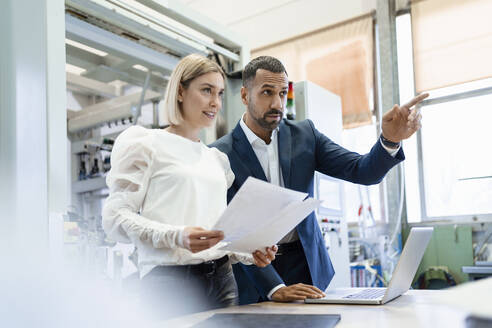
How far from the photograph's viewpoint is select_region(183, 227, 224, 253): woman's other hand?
1005 mm

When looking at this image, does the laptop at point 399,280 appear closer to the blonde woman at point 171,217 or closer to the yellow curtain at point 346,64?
the blonde woman at point 171,217

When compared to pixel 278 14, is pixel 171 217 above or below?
below

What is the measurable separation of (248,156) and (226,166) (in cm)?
15

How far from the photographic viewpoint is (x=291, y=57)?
5.09 metres

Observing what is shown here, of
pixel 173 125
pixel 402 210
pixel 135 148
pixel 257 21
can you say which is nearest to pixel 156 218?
pixel 135 148

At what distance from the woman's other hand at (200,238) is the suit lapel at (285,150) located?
2.19 ft

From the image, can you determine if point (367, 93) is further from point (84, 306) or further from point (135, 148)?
point (84, 306)

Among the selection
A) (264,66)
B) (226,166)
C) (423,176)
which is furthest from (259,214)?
(423,176)

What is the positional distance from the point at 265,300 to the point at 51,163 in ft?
2.61

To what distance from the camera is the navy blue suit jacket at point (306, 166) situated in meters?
1.55

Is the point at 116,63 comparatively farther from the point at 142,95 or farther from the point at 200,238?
the point at 200,238

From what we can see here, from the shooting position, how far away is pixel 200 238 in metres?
1.03

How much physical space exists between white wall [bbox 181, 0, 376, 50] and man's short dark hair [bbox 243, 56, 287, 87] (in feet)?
10.6

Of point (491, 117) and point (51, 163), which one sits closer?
point (51, 163)
